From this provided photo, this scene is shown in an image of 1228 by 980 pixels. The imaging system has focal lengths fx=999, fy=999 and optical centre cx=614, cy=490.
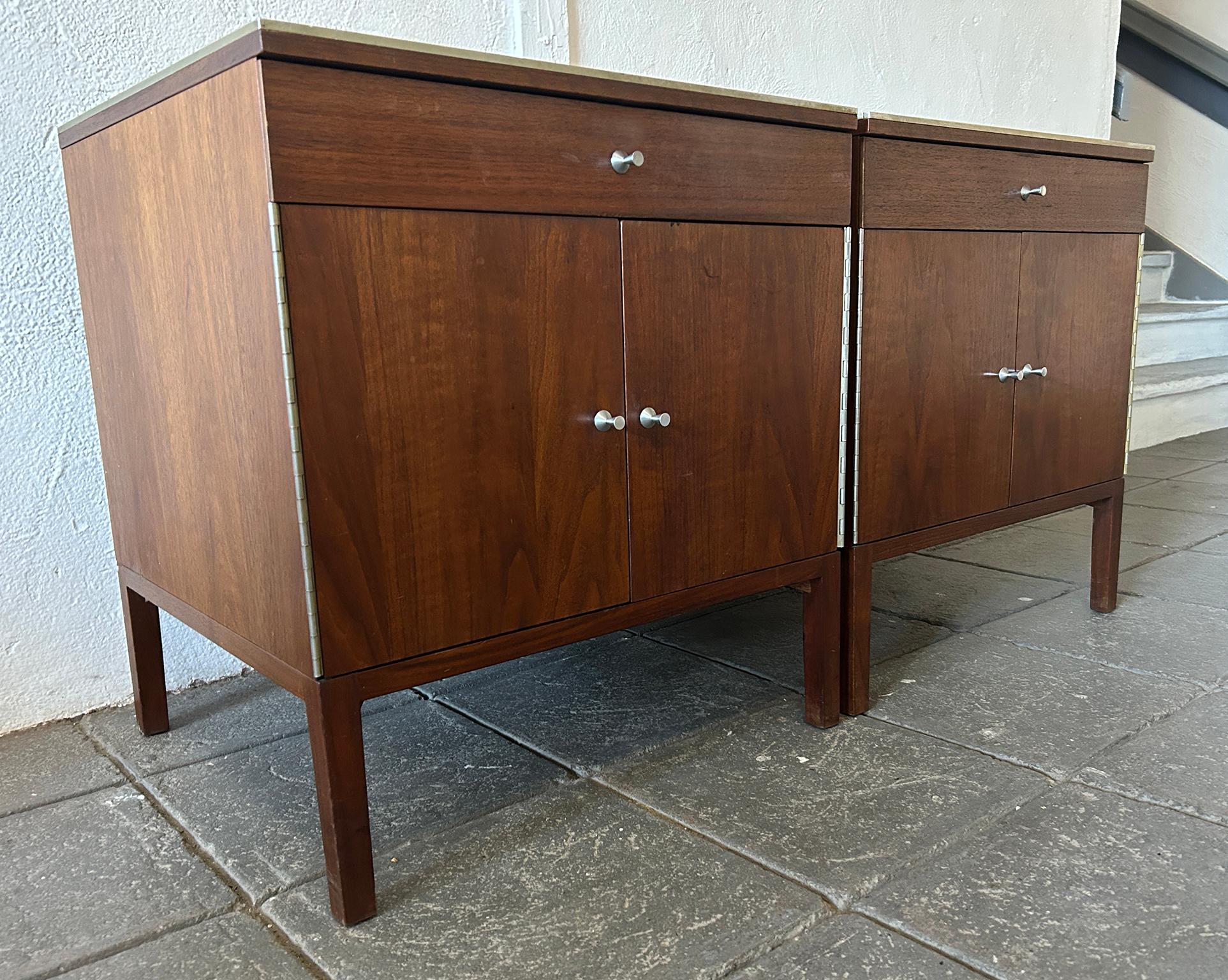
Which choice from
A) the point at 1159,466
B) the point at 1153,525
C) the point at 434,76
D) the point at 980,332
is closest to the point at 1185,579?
the point at 1153,525

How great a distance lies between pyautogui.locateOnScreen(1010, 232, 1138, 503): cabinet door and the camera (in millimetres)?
1514

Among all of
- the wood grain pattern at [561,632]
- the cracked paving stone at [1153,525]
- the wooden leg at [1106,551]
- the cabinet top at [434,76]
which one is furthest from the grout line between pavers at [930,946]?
the cracked paving stone at [1153,525]

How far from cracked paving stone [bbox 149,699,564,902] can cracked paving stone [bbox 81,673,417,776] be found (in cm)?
4

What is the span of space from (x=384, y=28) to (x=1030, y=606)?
58.1 inches

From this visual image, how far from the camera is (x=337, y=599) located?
35.5 inches

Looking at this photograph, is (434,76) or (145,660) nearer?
(434,76)

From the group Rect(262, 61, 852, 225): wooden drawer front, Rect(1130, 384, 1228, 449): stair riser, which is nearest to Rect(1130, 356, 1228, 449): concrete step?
Rect(1130, 384, 1228, 449): stair riser

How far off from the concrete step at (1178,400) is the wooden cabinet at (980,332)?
5.81ft

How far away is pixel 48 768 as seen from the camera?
1.28m

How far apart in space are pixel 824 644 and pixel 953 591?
71cm

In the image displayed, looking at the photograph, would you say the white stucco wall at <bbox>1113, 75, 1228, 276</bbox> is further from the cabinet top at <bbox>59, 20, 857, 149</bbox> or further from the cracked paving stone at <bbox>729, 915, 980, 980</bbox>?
the cracked paving stone at <bbox>729, 915, 980, 980</bbox>

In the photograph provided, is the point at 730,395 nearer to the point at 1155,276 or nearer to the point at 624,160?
the point at 624,160

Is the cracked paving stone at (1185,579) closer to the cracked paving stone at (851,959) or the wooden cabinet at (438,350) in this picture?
the wooden cabinet at (438,350)

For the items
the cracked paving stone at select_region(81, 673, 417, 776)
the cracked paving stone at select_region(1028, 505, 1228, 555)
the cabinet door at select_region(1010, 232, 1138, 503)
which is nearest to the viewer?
the cracked paving stone at select_region(81, 673, 417, 776)
